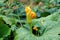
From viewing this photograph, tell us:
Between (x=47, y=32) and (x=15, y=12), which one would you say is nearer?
(x=47, y=32)

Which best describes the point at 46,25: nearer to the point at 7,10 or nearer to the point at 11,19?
the point at 11,19

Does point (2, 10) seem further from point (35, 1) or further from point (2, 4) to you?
point (35, 1)

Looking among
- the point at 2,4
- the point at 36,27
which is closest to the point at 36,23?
the point at 36,27

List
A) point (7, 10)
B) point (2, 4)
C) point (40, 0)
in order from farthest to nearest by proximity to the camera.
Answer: point (40, 0) < point (2, 4) < point (7, 10)

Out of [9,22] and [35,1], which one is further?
[35,1]

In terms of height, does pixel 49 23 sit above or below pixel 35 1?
above

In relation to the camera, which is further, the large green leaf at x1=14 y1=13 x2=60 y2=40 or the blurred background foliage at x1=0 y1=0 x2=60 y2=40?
the blurred background foliage at x1=0 y1=0 x2=60 y2=40

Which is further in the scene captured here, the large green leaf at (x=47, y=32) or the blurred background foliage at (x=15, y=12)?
the blurred background foliage at (x=15, y=12)

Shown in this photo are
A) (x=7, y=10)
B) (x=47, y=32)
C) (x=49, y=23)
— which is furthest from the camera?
(x=7, y=10)

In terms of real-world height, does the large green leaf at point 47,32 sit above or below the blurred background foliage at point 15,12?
above

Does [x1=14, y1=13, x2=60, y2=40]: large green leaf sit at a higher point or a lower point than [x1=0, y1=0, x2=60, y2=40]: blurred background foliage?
higher

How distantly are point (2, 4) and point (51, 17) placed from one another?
3.23 ft

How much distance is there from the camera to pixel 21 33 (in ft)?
7.29

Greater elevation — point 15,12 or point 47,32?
point 47,32
